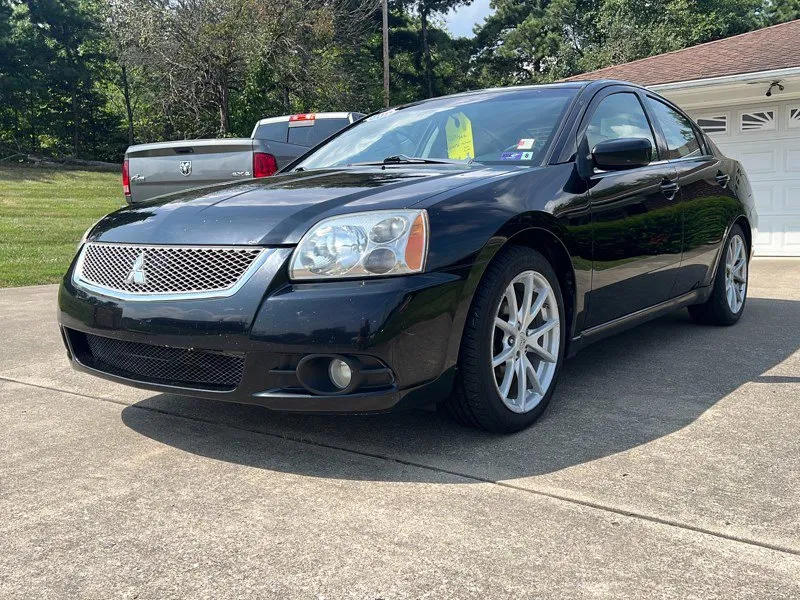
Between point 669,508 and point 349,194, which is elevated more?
point 349,194

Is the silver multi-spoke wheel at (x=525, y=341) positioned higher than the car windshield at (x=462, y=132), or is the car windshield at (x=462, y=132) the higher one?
the car windshield at (x=462, y=132)

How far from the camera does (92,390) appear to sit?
3891 mm

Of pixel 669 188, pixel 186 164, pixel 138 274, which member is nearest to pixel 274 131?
pixel 186 164

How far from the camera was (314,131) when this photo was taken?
10.4 m

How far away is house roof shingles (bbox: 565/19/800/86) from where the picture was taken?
10055 millimetres

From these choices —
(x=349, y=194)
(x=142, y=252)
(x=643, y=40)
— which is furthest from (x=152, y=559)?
(x=643, y=40)

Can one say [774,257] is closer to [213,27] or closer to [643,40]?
[213,27]

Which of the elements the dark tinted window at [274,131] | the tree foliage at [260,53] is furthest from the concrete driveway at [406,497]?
the tree foliage at [260,53]

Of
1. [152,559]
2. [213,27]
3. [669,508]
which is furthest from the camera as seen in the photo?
[213,27]

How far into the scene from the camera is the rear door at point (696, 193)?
14.6 ft

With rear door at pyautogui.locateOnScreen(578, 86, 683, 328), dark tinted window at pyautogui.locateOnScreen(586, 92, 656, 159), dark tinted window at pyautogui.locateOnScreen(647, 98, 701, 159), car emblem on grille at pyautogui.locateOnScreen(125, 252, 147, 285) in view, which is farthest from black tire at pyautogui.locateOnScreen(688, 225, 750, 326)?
car emblem on grille at pyautogui.locateOnScreen(125, 252, 147, 285)

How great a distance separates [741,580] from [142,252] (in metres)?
2.25

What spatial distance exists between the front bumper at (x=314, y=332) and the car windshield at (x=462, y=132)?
1.15 m

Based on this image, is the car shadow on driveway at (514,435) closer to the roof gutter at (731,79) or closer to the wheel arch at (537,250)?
the wheel arch at (537,250)
